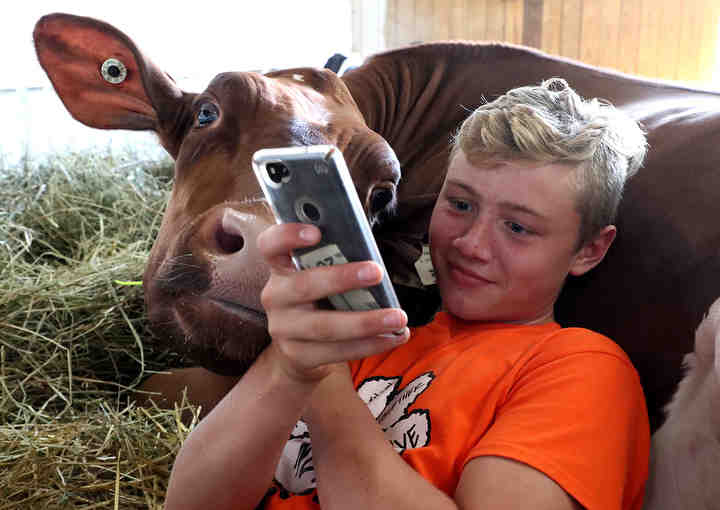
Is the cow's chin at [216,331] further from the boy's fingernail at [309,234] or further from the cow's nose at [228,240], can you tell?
the boy's fingernail at [309,234]

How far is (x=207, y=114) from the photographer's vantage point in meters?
1.32

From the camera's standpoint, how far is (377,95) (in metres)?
1.74

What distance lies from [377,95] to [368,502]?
1127 mm

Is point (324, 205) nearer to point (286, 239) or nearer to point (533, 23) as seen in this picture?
point (286, 239)

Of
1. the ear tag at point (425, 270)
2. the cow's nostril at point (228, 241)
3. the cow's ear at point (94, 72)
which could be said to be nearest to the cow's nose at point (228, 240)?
the cow's nostril at point (228, 241)

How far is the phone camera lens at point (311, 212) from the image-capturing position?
0.64 metres

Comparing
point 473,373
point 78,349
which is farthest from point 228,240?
point 78,349

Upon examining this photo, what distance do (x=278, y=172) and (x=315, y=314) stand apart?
142 millimetres

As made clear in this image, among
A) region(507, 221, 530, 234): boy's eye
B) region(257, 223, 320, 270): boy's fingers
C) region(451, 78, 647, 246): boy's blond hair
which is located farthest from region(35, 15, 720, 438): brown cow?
region(257, 223, 320, 270): boy's fingers

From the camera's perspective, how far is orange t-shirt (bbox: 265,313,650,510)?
2.76 ft

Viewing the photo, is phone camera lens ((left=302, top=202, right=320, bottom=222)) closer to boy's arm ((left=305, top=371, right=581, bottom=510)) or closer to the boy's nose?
boy's arm ((left=305, top=371, right=581, bottom=510))

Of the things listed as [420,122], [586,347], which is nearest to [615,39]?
[420,122]

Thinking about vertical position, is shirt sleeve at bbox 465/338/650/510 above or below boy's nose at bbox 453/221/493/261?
below

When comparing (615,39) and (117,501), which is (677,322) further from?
(615,39)
